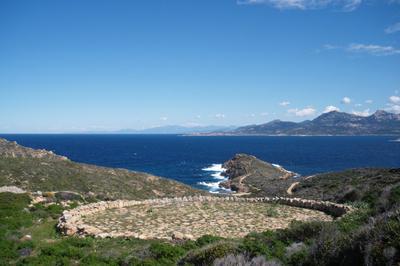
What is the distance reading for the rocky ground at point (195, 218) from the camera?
19.0 metres

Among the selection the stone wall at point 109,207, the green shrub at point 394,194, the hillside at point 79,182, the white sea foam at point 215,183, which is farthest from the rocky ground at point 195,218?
the white sea foam at point 215,183

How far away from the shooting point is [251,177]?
87250 millimetres

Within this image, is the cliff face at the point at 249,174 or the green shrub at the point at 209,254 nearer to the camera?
the green shrub at the point at 209,254

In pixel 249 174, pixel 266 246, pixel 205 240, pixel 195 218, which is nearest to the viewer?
pixel 266 246

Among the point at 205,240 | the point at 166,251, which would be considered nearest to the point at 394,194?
the point at 205,240

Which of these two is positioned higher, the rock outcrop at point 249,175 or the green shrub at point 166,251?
the green shrub at point 166,251

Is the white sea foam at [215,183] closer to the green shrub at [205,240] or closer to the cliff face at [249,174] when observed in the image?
the cliff face at [249,174]

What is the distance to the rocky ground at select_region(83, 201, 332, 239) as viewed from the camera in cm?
1895

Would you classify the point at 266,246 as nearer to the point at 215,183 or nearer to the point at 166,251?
the point at 166,251

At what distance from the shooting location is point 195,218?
72.2 ft

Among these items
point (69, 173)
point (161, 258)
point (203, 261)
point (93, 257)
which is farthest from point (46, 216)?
point (69, 173)

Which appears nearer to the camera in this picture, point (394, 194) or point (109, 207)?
point (394, 194)

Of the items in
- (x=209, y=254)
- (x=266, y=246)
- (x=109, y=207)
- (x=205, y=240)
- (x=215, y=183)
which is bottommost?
(x=215, y=183)

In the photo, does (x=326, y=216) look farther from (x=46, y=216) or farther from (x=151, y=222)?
(x=46, y=216)
